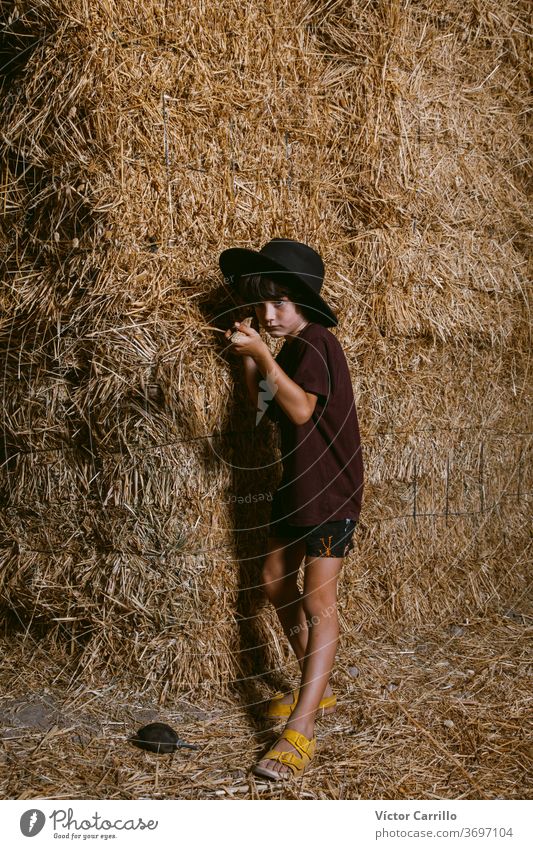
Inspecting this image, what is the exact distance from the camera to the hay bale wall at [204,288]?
230 cm

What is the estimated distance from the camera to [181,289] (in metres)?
2.33

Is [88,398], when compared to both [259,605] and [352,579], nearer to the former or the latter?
[259,605]

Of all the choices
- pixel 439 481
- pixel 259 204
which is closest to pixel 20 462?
pixel 259 204

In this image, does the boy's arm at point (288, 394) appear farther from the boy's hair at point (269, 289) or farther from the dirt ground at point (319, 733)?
the dirt ground at point (319, 733)

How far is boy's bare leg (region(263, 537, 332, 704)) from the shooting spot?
236 centimetres

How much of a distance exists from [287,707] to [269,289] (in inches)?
49.6

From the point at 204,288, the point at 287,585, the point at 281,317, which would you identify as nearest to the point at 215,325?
the point at 204,288

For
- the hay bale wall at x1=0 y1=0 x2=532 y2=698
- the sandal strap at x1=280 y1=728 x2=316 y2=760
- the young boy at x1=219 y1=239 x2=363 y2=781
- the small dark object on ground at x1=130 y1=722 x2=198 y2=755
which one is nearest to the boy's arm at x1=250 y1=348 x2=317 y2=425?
the young boy at x1=219 y1=239 x2=363 y2=781

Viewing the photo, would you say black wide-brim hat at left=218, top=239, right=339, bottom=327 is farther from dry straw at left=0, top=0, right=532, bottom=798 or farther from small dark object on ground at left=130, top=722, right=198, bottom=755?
small dark object on ground at left=130, top=722, right=198, bottom=755

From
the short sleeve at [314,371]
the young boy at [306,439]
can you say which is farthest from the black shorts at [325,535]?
the short sleeve at [314,371]

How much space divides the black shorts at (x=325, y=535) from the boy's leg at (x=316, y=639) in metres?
0.02

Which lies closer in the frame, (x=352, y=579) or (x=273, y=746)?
(x=273, y=746)

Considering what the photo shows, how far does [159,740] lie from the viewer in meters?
2.19

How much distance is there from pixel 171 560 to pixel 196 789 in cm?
66
